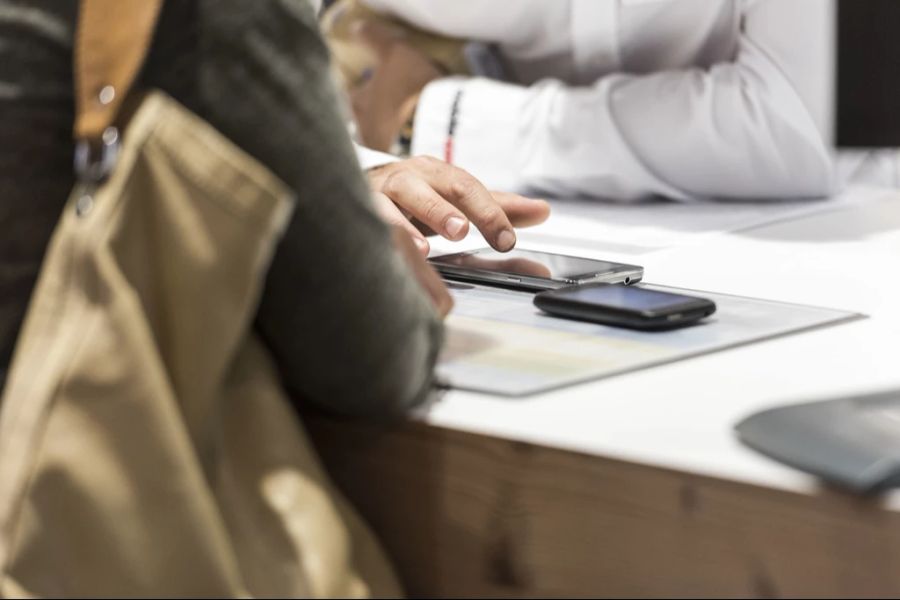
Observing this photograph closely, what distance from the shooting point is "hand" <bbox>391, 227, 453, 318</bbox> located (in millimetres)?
718

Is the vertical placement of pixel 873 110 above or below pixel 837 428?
below

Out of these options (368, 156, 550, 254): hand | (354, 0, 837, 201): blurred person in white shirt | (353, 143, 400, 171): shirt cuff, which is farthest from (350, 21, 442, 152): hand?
(368, 156, 550, 254): hand

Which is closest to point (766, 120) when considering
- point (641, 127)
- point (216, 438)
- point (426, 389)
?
point (641, 127)

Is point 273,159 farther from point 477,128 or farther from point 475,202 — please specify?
point 477,128

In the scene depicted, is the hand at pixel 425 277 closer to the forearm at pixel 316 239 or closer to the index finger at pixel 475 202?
the forearm at pixel 316 239

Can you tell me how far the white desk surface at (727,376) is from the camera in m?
0.60

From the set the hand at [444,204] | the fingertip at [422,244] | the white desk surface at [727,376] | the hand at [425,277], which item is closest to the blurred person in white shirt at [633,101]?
the white desk surface at [727,376]

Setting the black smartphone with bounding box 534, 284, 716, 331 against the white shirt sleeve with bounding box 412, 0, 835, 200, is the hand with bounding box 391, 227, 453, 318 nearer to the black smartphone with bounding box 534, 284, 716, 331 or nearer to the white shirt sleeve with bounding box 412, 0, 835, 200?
the black smartphone with bounding box 534, 284, 716, 331

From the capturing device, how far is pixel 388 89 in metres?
1.56

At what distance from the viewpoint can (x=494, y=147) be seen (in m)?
1.46

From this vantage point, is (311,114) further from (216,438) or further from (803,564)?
(803,564)

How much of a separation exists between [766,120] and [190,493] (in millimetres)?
957

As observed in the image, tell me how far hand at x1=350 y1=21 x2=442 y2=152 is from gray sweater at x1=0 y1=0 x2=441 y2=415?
942mm

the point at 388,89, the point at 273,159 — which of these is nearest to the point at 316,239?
the point at 273,159
